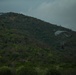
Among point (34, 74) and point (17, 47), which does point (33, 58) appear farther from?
point (34, 74)

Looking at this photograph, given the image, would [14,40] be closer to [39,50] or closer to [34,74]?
[39,50]

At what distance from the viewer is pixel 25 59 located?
148 m

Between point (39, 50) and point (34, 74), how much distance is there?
7506cm

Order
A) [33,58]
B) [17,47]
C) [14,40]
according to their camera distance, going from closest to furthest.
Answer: [33,58]
[17,47]
[14,40]

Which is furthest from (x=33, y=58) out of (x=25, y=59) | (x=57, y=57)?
(x=57, y=57)

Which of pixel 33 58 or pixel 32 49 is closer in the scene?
pixel 33 58

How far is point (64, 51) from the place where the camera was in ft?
609

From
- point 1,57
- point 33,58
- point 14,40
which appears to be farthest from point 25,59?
point 14,40

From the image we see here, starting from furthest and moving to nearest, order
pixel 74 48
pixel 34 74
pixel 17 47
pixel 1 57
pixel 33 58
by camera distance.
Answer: pixel 74 48
pixel 17 47
pixel 33 58
pixel 1 57
pixel 34 74

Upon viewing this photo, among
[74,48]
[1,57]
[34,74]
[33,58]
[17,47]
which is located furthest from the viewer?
[74,48]

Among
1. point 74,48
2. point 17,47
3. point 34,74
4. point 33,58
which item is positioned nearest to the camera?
point 34,74

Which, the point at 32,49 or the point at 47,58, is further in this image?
the point at 32,49

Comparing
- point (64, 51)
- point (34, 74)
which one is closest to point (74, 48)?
point (64, 51)

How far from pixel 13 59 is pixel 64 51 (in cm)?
4947
